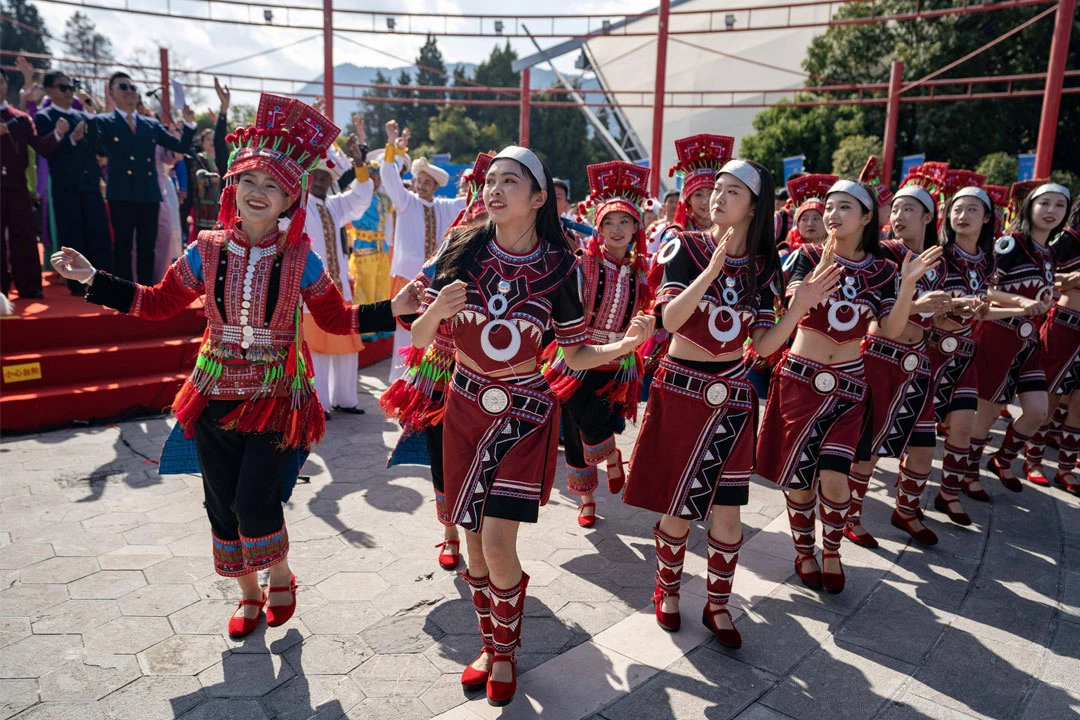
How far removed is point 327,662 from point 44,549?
1992mm

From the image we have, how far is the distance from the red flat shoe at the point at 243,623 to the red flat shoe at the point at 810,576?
2825 mm

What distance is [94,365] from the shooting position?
6402 millimetres

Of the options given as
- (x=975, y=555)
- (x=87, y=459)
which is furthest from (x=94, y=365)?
(x=975, y=555)

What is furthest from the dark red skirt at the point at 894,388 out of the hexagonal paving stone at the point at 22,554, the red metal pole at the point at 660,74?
the red metal pole at the point at 660,74

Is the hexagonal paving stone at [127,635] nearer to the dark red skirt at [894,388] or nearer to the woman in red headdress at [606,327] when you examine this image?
the woman in red headdress at [606,327]

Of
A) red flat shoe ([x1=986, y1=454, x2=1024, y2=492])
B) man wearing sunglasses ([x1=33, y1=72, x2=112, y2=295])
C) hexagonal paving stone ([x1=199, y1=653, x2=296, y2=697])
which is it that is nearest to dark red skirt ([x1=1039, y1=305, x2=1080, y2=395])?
red flat shoe ([x1=986, y1=454, x2=1024, y2=492])

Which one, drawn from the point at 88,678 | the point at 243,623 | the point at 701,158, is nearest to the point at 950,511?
the point at 701,158

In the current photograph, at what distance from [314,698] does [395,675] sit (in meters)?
0.34

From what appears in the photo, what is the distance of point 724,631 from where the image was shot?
333 cm

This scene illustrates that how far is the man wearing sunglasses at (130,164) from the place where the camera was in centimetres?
713

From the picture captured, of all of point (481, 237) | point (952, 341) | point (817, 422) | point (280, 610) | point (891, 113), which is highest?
point (891, 113)

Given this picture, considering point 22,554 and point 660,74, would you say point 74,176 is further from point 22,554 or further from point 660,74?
point 660,74

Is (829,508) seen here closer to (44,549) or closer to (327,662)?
(327,662)

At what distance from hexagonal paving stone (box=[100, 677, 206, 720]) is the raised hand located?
1656 millimetres
